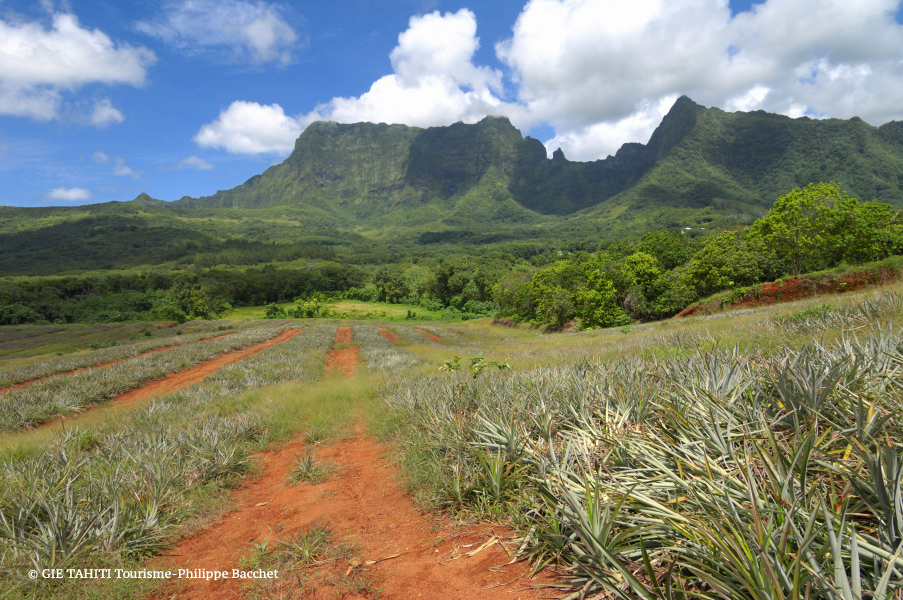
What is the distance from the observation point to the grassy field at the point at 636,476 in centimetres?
182

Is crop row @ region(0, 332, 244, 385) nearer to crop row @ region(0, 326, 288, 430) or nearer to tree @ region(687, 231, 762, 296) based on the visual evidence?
crop row @ region(0, 326, 288, 430)

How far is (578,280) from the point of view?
50688mm

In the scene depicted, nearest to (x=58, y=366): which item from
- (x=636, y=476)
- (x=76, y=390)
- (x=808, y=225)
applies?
(x=76, y=390)

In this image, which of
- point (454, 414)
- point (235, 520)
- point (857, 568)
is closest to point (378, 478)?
point (454, 414)

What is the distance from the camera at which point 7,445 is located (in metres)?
7.32

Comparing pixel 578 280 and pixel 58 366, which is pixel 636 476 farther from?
pixel 578 280

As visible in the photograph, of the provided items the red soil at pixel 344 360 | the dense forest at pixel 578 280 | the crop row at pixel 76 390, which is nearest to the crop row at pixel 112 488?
the crop row at pixel 76 390

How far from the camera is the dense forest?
30.4 metres

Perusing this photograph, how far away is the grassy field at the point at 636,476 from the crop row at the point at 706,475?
2 cm

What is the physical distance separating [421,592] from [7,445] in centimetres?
942

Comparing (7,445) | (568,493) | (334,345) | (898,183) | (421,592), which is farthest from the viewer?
(898,183)

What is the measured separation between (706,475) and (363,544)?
10.1ft

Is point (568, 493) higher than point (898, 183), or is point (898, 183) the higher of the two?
point (898, 183)

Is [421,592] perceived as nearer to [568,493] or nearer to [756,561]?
[568,493]
